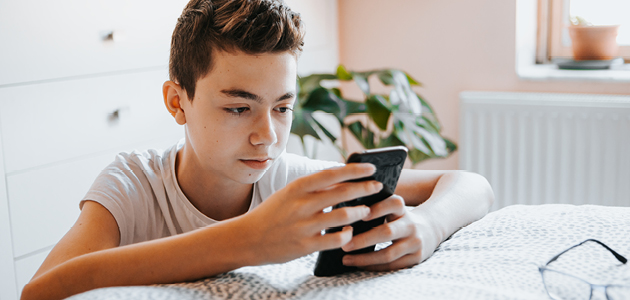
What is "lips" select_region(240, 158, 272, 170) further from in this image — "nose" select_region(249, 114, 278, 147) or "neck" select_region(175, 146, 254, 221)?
"neck" select_region(175, 146, 254, 221)

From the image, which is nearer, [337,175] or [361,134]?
[337,175]

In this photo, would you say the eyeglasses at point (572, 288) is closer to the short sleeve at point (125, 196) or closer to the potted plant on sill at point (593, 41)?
the short sleeve at point (125, 196)

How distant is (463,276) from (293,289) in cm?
18

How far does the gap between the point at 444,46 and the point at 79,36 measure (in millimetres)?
1425

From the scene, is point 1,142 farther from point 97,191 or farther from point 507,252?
point 507,252

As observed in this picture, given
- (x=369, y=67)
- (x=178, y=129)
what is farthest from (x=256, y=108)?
(x=369, y=67)

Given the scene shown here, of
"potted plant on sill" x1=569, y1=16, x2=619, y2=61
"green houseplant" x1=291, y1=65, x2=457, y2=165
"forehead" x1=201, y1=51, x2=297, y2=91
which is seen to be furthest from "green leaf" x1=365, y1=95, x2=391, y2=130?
"forehead" x1=201, y1=51, x2=297, y2=91

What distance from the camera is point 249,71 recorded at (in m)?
0.86

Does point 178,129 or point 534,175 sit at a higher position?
point 178,129

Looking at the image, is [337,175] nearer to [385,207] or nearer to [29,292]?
[385,207]

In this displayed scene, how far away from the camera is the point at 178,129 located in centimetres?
186

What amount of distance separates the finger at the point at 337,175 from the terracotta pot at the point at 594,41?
195cm

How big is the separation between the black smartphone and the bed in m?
0.02

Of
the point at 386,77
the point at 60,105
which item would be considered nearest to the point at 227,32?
the point at 60,105
